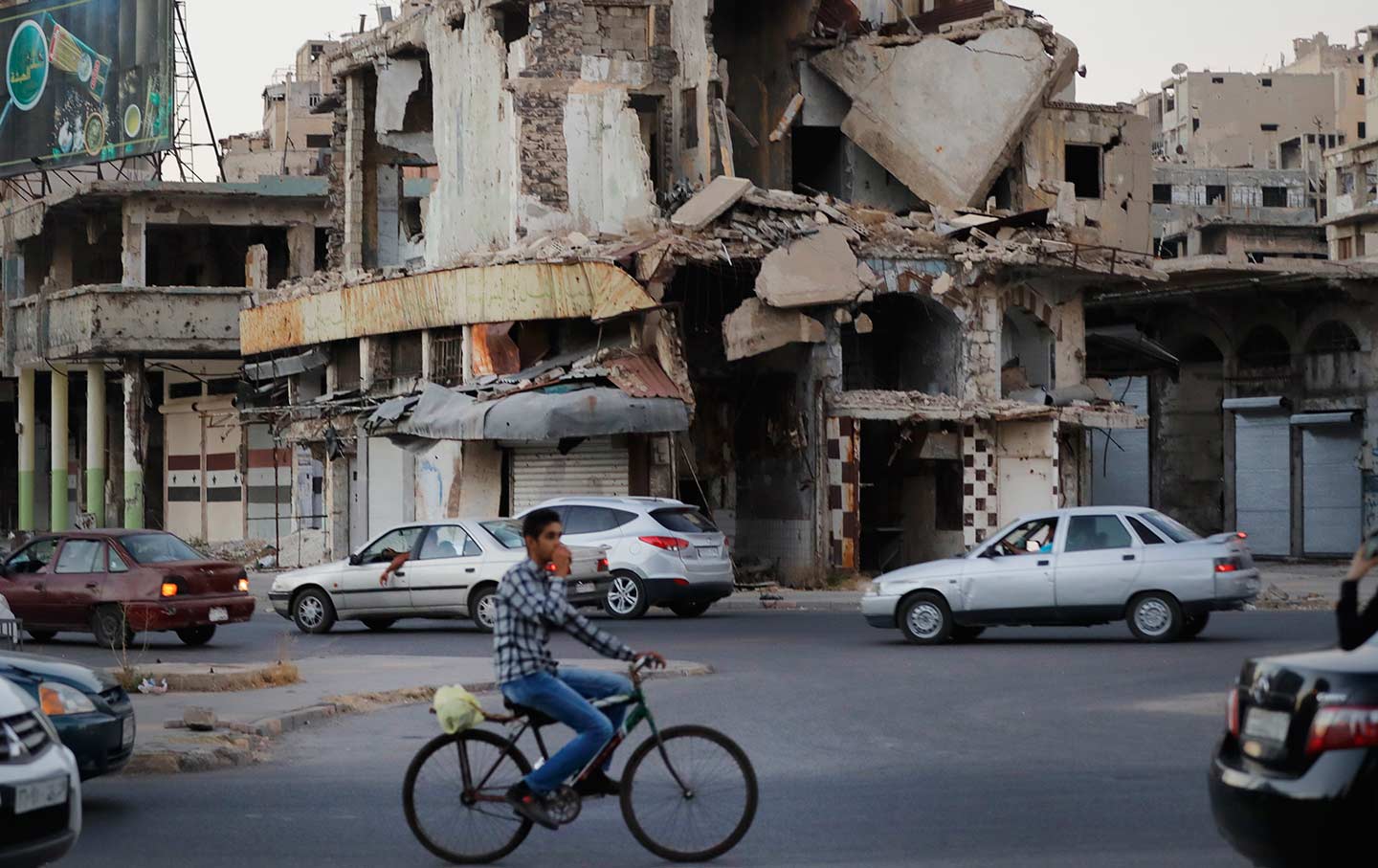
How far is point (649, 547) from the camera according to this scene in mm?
25094

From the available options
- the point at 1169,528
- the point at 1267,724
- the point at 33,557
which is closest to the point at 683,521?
the point at 1169,528

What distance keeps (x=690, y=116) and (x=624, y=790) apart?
2761 cm

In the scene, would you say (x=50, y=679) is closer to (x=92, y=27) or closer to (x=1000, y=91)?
(x=1000, y=91)

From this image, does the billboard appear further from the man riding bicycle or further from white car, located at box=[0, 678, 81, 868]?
white car, located at box=[0, 678, 81, 868]

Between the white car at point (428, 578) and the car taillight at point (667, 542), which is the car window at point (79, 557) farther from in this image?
the car taillight at point (667, 542)

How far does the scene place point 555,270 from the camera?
33.0m

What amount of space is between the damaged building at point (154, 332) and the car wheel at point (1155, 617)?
2912cm

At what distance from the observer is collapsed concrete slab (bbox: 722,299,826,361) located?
32.7 metres

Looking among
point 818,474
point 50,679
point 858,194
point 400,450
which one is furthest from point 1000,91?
point 50,679

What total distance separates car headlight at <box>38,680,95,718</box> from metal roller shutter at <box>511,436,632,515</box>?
2201 centimetres

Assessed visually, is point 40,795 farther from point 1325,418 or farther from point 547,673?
point 1325,418

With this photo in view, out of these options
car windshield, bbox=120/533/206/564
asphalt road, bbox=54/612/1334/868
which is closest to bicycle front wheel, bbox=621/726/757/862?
asphalt road, bbox=54/612/1334/868

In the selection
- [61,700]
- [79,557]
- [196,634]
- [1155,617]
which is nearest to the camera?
[61,700]

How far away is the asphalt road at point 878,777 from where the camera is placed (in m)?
9.39
